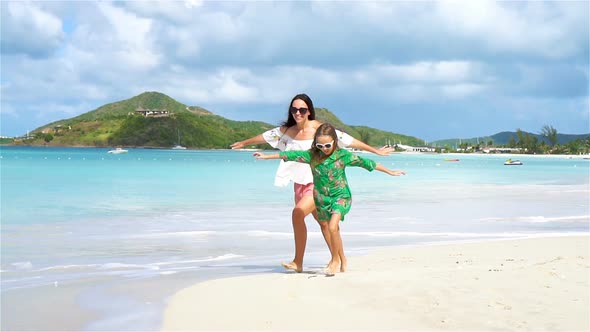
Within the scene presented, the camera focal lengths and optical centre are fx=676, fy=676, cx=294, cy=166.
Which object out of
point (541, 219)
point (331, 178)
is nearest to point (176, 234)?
point (331, 178)

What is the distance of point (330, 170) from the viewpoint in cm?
703

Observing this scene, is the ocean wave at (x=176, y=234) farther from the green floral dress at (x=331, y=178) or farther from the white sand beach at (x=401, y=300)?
the green floral dress at (x=331, y=178)

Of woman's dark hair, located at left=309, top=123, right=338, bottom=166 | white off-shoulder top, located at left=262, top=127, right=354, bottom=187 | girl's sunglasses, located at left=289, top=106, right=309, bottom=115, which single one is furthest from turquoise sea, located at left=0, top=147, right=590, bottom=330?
girl's sunglasses, located at left=289, top=106, right=309, bottom=115

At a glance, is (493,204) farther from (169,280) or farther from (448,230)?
(169,280)

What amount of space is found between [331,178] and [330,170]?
0.09 metres

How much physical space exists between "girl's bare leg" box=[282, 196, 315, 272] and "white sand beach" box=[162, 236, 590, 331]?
0.65 feet

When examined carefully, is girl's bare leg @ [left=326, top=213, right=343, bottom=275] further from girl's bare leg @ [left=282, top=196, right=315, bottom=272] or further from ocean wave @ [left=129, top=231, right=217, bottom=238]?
ocean wave @ [left=129, top=231, right=217, bottom=238]

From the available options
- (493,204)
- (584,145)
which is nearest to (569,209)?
(493,204)

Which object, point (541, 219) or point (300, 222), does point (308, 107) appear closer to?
point (300, 222)

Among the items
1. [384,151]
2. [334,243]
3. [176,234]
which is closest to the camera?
[334,243]

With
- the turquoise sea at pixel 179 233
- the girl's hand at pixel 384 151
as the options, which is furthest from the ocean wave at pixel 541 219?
the girl's hand at pixel 384 151

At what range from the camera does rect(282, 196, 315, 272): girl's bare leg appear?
23.9ft

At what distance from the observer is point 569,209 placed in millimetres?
17672

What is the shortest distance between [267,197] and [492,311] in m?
17.1
